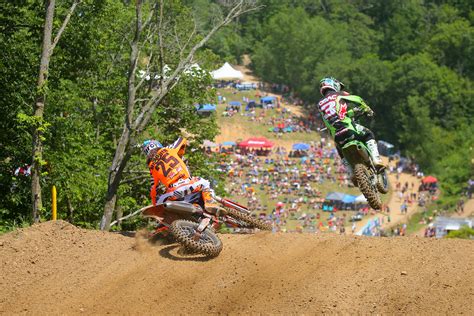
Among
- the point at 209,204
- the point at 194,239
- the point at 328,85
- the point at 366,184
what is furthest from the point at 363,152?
the point at 194,239

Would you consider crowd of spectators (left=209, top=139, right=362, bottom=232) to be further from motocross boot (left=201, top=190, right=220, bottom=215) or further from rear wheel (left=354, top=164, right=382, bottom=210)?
motocross boot (left=201, top=190, right=220, bottom=215)

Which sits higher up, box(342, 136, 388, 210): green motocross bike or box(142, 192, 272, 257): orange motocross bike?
box(342, 136, 388, 210): green motocross bike

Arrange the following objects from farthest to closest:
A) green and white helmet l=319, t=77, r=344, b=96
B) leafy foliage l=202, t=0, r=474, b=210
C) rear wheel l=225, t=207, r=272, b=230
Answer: leafy foliage l=202, t=0, r=474, b=210, green and white helmet l=319, t=77, r=344, b=96, rear wheel l=225, t=207, r=272, b=230

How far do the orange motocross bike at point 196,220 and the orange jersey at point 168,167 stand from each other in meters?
0.37

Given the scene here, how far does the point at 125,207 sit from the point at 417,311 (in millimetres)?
15147

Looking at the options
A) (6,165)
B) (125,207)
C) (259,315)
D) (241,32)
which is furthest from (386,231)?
(241,32)

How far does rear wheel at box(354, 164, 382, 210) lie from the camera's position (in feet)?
43.8

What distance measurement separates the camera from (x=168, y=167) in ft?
41.7

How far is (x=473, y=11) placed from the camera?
12319 cm

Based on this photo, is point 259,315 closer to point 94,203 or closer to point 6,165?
point 6,165

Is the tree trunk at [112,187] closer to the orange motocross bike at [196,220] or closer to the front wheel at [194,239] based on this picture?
the orange motocross bike at [196,220]

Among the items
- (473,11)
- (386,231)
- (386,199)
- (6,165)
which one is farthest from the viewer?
(473,11)

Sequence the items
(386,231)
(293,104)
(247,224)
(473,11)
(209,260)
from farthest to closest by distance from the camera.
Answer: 1. (473,11)
2. (293,104)
3. (386,231)
4. (247,224)
5. (209,260)

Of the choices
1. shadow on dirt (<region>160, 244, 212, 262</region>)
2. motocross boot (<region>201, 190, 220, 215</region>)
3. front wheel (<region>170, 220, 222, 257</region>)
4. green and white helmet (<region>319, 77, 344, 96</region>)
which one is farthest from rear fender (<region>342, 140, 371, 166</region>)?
shadow on dirt (<region>160, 244, 212, 262</region>)
